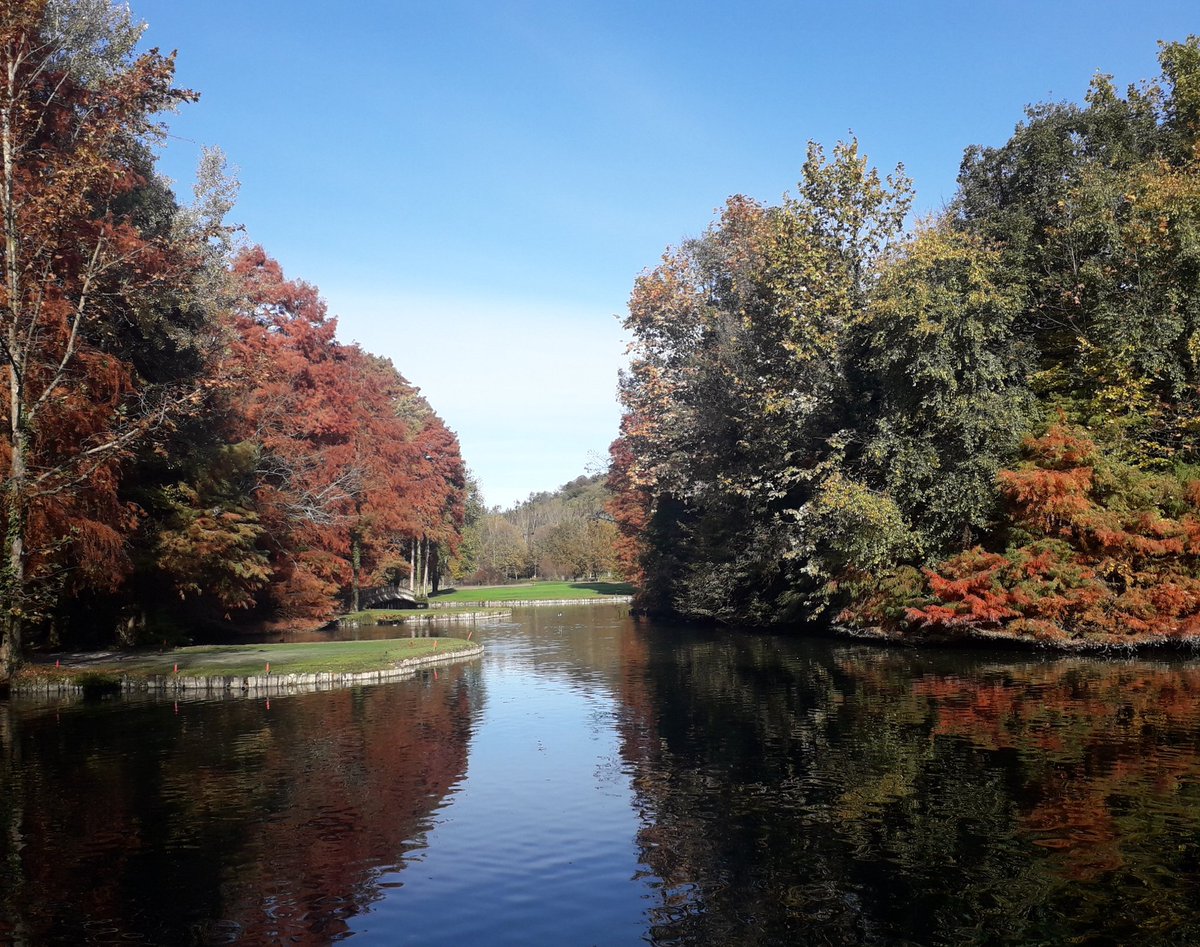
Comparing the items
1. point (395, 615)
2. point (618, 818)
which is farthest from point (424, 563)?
point (618, 818)

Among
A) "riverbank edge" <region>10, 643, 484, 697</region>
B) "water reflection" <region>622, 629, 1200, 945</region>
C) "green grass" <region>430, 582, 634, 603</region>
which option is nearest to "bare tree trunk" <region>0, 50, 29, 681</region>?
"riverbank edge" <region>10, 643, 484, 697</region>

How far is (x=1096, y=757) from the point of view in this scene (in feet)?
51.5

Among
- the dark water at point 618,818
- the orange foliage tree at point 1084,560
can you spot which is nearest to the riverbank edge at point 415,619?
the dark water at point 618,818

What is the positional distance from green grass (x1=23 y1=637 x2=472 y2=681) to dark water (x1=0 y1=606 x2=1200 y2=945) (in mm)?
2970

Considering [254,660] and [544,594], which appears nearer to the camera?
[254,660]

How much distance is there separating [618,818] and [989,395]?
86.3 ft

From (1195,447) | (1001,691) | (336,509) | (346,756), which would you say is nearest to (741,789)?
(346,756)

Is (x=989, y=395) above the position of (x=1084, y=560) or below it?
above

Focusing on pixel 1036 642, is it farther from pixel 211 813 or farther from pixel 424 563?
pixel 424 563

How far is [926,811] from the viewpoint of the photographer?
43.0 feet

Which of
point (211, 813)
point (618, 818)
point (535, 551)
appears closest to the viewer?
point (618, 818)

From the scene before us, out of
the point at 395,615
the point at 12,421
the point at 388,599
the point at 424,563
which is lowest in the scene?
the point at 395,615

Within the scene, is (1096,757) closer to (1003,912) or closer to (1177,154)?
(1003,912)

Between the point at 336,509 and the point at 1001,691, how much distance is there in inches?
1690
